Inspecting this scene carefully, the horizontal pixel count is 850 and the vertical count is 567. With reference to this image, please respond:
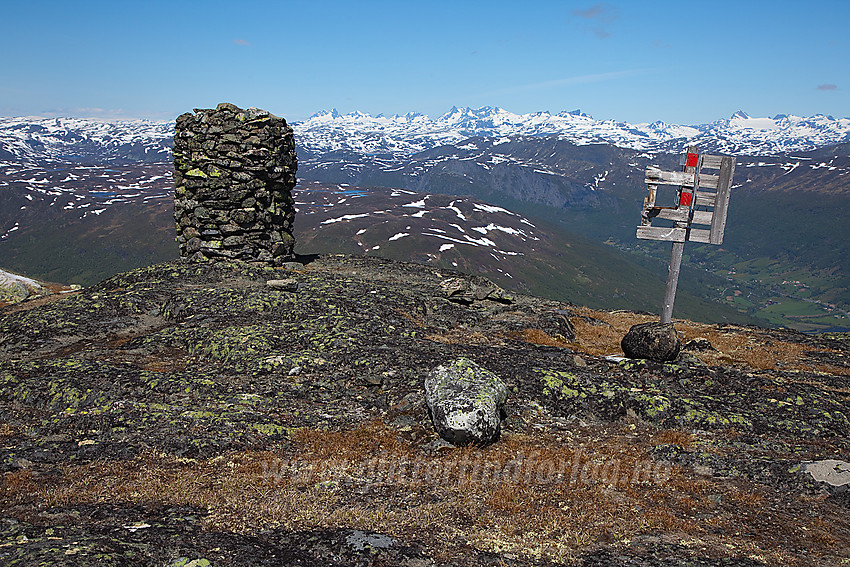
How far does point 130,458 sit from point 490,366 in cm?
1132

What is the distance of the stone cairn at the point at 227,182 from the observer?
36562 millimetres

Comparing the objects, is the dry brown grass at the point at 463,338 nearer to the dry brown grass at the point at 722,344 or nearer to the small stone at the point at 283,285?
the dry brown grass at the point at 722,344

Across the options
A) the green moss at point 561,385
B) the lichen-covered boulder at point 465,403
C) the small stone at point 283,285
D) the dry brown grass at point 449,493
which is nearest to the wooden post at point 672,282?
the green moss at point 561,385

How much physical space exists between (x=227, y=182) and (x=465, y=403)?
95.4ft

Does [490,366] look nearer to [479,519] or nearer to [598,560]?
[479,519]

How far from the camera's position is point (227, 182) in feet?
120

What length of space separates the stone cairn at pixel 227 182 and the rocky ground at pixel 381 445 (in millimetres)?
11410

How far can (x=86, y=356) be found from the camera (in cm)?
1991

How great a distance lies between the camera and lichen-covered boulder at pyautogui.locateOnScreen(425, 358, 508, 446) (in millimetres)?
13766

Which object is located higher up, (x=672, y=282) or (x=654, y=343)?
(x=672, y=282)

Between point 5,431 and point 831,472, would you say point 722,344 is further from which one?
point 5,431

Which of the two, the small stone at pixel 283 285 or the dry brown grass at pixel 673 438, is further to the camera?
the small stone at pixel 283 285

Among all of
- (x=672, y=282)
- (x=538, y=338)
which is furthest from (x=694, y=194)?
(x=538, y=338)

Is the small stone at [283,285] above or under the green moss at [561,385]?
above
